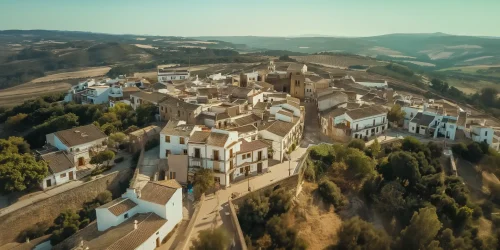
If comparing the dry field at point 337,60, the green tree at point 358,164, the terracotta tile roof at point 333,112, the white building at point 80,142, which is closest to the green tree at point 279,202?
the green tree at point 358,164

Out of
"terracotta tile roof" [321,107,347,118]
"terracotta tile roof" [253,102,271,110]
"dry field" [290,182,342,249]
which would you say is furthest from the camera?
"terracotta tile roof" [253,102,271,110]

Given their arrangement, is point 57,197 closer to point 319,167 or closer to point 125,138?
point 125,138

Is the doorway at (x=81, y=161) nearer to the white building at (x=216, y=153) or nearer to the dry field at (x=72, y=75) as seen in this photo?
the white building at (x=216, y=153)

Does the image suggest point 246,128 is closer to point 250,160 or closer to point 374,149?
point 250,160

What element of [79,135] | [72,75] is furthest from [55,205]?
[72,75]

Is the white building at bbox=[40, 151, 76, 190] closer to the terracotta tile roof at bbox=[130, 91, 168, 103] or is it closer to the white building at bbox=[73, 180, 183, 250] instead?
the white building at bbox=[73, 180, 183, 250]

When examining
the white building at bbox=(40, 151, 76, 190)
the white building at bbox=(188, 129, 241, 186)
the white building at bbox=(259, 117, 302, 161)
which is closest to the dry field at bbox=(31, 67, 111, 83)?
the white building at bbox=(40, 151, 76, 190)
